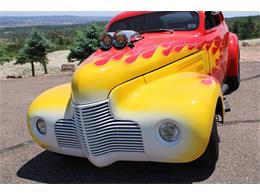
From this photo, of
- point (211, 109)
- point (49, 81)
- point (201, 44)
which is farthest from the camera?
point (49, 81)

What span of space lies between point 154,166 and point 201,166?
0.51m

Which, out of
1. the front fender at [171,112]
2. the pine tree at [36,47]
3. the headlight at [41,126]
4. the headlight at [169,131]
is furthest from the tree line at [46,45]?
the headlight at [169,131]

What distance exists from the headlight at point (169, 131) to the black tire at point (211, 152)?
495 millimetres

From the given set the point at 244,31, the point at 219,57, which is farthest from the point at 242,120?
the point at 244,31

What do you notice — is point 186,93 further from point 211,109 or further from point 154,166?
point 154,166

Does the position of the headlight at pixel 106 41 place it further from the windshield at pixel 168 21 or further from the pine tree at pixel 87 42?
the pine tree at pixel 87 42

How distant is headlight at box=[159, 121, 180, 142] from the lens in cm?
342

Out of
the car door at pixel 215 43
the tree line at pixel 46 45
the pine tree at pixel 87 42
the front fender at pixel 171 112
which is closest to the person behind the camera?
the front fender at pixel 171 112

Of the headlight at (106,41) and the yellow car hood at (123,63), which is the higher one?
the headlight at (106,41)

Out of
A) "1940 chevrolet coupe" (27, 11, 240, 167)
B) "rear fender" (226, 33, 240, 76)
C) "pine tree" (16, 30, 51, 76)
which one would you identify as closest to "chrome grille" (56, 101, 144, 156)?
"1940 chevrolet coupe" (27, 11, 240, 167)

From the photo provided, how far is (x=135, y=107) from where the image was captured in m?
3.60

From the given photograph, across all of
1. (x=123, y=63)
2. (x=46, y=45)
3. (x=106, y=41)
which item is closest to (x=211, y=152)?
(x=123, y=63)

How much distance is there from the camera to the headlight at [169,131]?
3420 mm

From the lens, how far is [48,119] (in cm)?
400
